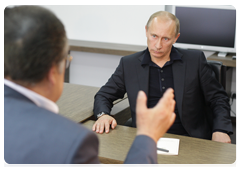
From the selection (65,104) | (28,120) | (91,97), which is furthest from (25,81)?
(91,97)

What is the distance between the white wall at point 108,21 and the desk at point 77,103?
1.85 meters

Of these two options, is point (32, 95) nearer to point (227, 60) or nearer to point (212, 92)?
point (212, 92)

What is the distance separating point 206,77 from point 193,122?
0.99 feet

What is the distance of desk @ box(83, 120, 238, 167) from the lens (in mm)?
1226

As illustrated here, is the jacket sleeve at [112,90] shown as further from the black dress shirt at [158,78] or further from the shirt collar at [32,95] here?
the shirt collar at [32,95]

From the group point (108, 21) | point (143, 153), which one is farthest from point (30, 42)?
point (108, 21)

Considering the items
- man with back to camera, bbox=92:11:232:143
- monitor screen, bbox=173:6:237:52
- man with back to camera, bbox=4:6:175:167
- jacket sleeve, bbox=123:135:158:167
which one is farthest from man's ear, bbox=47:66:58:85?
monitor screen, bbox=173:6:237:52

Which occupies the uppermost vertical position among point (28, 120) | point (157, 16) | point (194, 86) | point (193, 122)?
point (157, 16)

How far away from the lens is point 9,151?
0.71m

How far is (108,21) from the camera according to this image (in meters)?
4.09

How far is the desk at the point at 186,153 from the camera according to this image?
4.02ft

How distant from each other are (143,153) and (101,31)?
3.50 m

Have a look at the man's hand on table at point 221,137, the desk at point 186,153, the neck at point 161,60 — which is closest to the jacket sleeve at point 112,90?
the neck at point 161,60
